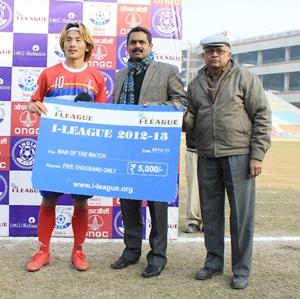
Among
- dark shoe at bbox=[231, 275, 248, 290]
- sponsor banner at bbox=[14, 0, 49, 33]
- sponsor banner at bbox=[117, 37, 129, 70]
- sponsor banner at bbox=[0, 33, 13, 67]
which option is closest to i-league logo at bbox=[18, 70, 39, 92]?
sponsor banner at bbox=[0, 33, 13, 67]

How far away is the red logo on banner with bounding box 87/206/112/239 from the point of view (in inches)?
228

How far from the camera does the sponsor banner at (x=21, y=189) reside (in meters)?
5.66

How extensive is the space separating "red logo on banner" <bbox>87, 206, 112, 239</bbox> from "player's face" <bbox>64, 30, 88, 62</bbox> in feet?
6.78

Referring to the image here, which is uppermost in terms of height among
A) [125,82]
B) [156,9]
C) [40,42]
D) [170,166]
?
[156,9]

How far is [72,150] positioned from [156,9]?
2.18 metres

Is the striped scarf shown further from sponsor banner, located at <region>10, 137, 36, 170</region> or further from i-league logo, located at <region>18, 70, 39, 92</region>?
sponsor banner, located at <region>10, 137, 36, 170</region>

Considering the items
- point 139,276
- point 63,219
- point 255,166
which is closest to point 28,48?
point 63,219

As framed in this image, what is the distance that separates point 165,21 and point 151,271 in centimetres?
277

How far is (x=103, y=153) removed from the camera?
424 cm

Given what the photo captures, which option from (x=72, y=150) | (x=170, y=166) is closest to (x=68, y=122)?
(x=72, y=150)

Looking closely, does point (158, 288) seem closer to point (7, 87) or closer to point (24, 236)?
point (24, 236)

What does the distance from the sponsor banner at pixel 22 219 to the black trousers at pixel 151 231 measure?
1468mm

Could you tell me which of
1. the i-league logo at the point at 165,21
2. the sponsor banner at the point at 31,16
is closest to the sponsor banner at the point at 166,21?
the i-league logo at the point at 165,21

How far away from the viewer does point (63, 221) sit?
19.0ft
